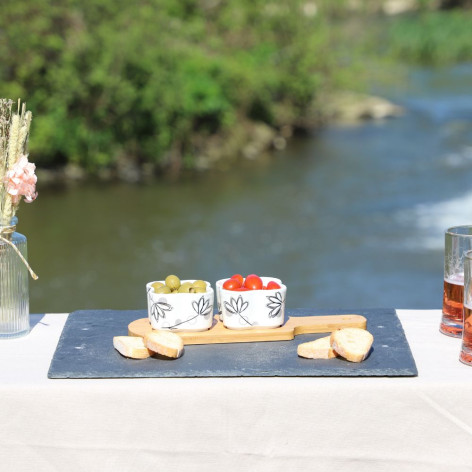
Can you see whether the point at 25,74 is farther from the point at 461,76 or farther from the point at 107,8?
the point at 461,76

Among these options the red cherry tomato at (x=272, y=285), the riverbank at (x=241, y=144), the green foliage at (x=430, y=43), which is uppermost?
the green foliage at (x=430, y=43)

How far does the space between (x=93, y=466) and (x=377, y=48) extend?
27315 millimetres

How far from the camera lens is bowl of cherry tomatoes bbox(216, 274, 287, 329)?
2.22 meters

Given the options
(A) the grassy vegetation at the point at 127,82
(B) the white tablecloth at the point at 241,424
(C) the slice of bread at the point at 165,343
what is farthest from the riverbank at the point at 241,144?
(B) the white tablecloth at the point at 241,424

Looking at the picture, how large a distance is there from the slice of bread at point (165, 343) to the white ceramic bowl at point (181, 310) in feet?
0.22

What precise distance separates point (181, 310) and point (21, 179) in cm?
48

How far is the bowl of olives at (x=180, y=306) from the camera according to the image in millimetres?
2215

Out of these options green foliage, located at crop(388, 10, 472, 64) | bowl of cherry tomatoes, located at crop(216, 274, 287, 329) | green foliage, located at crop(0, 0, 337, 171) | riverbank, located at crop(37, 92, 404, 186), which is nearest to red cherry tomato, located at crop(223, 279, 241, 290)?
bowl of cherry tomatoes, located at crop(216, 274, 287, 329)

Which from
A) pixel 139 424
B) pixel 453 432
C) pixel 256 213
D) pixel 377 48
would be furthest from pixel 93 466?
pixel 377 48

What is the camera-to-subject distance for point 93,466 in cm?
205

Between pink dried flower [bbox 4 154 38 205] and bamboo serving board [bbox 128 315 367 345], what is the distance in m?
0.40

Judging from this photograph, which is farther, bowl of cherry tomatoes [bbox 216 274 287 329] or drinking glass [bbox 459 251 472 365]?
bowl of cherry tomatoes [bbox 216 274 287 329]

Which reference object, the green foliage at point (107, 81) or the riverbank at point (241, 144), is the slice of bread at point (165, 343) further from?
the green foliage at point (107, 81)

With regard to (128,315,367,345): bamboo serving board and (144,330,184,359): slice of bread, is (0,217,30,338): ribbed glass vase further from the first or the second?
(144,330,184,359): slice of bread
